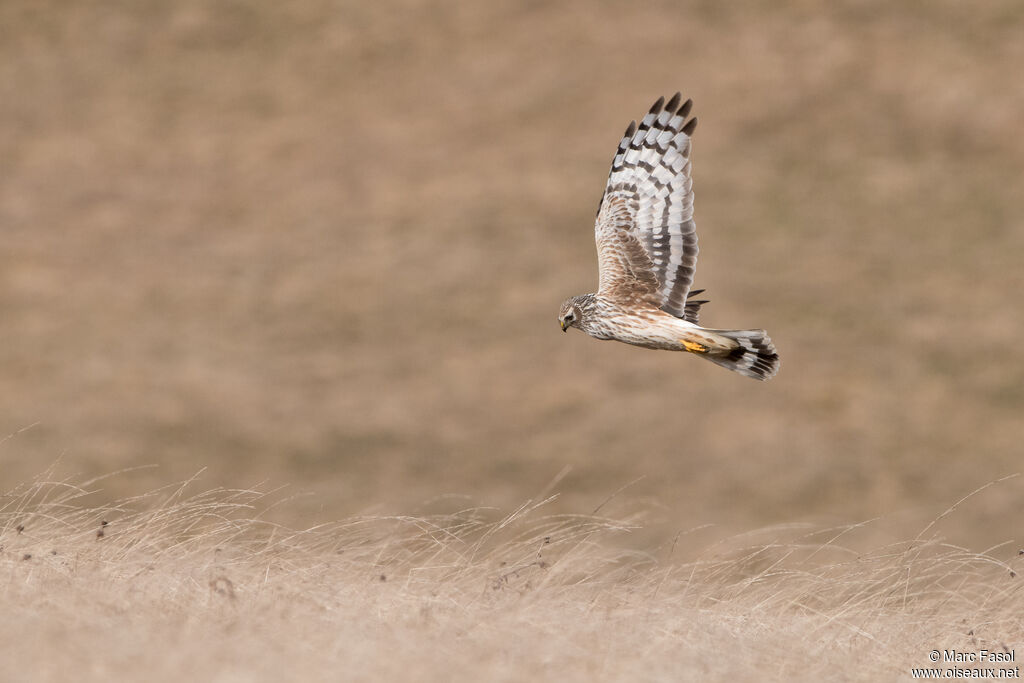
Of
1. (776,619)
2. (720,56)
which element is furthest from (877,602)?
(720,56)

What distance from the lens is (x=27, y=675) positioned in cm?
678

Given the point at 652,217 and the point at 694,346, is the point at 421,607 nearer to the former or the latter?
the point at 694,346

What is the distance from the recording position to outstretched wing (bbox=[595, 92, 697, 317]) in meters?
7.59

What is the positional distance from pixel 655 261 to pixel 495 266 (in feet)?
88.1

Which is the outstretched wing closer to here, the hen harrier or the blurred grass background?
the hen harrier

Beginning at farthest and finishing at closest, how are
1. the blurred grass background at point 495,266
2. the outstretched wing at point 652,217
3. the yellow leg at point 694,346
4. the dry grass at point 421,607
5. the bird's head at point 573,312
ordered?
the blurred grass background at point 495,266
the outstretched wing at point 652,217
the bird's head at point 573,312
the dry grass at point 421,607
the yellow leg at point 694,346

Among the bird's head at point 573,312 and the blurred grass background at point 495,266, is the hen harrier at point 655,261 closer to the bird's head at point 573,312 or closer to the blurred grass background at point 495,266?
the bird's head at point 573,312

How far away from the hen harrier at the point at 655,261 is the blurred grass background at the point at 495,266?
66.2ft

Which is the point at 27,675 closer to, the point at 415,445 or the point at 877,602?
the point at 877,602

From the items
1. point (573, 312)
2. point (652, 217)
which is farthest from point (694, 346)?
point (652, 217)

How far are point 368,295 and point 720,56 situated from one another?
38.8 ft

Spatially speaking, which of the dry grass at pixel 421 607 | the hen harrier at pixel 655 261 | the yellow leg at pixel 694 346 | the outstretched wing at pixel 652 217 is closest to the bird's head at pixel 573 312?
the hen harrier at pixel 655 261

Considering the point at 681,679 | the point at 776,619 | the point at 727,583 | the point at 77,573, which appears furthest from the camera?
the point at 727,583

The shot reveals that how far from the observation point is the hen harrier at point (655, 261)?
7082mm
